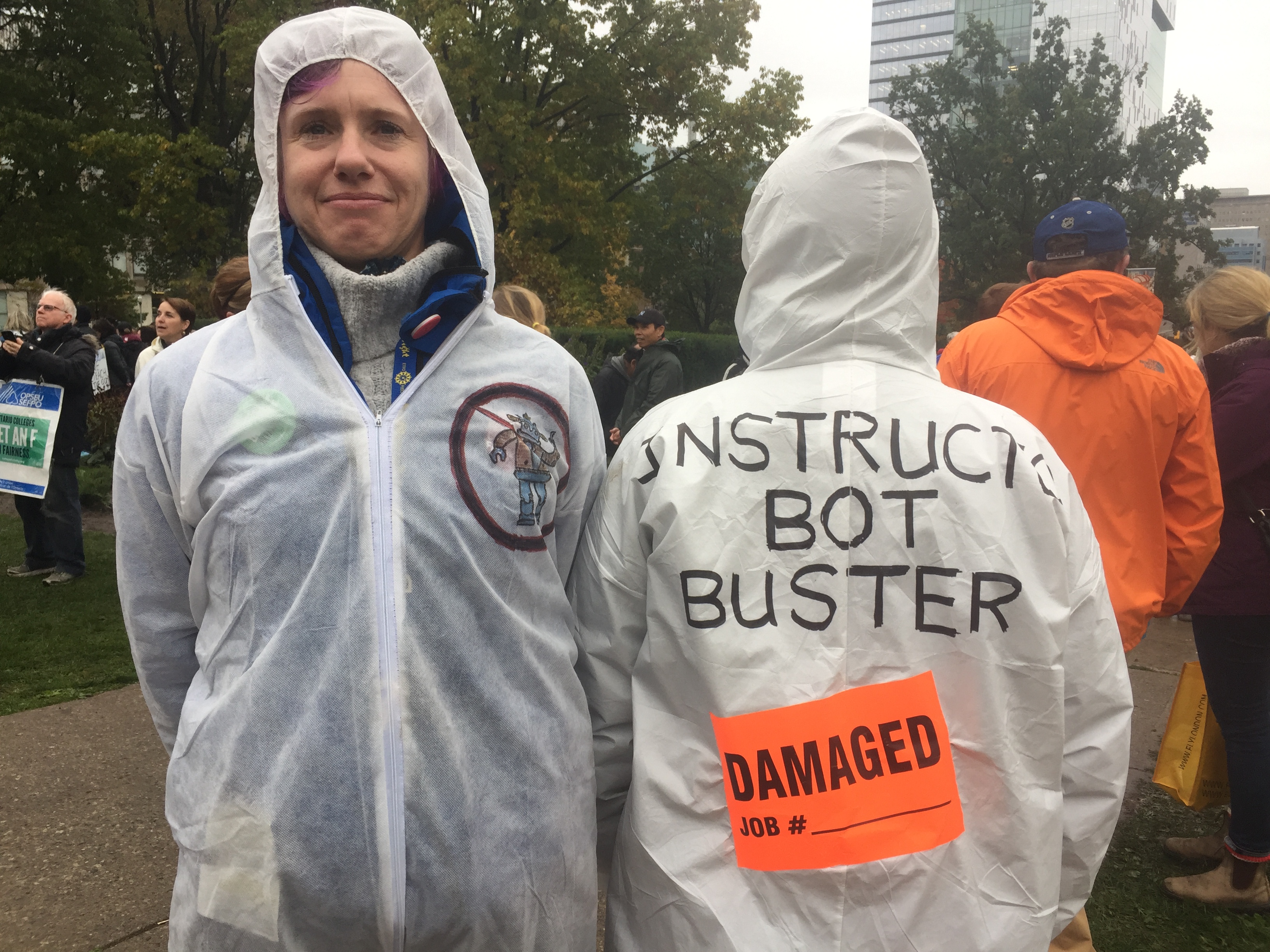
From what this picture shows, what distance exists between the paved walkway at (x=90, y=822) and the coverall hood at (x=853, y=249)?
274 cm

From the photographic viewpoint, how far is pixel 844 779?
162 centimetres

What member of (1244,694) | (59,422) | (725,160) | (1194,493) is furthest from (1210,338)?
(725,160)

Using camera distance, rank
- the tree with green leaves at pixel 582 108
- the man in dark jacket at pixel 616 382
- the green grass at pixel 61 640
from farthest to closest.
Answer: the tree with green leaves at pixel 582 108
the man in dark jacket at pixel 616 382
the green grass at pixel 61 640

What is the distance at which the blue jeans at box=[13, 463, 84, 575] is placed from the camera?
23.6ft

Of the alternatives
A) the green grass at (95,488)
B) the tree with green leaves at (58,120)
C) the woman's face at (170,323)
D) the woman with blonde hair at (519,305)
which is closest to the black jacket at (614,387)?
the woman's face at (170,323)

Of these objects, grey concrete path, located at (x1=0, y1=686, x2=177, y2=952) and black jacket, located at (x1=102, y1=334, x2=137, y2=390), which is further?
black jacket, located at (x1=102, y1=334, x2=137, y2=390)

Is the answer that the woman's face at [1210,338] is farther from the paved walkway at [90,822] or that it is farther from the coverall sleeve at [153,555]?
the coverall sleeve at [153,555]

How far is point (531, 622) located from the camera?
1662 millimetres

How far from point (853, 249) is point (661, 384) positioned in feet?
22.8

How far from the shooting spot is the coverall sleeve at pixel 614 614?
182cm

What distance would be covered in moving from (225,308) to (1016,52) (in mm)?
102782

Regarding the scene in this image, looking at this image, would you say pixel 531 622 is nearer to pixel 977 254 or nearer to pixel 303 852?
pixel 303 852

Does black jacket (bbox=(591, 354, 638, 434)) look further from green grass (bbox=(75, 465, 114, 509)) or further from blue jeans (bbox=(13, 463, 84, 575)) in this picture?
green grass (bbox=(75, 465, 114, 509))

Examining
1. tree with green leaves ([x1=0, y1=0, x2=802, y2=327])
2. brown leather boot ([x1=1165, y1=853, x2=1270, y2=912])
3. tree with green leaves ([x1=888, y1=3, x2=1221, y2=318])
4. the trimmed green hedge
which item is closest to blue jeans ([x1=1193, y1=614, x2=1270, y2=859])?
brown leather boot ([x1=1165, y1=853, x2=1270, y2=912])
